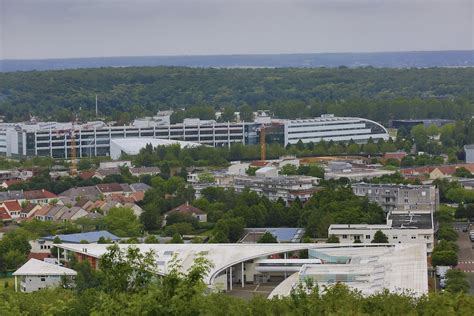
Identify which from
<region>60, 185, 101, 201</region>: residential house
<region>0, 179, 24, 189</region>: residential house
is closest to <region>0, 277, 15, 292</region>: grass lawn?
<region>60, 185, 101, 201</region>: residential house

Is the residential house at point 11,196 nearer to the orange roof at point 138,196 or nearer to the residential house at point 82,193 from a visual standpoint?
the residential house at point 82,193

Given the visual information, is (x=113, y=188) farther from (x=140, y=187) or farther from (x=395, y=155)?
(x=395, y=155)

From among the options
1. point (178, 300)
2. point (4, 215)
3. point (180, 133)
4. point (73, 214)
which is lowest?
point (4, 215)

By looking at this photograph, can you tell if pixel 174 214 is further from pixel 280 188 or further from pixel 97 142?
pixel 97 142

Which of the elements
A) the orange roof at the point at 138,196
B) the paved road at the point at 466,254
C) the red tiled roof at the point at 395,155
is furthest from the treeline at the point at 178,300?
the red tiled roof at the point at 395,155

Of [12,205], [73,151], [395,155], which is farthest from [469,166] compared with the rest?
[73,151]

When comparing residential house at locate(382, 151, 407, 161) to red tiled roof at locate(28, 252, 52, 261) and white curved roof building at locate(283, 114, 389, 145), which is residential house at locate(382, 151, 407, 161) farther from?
red tiled roof at locate(28, 252, 52, 261)
